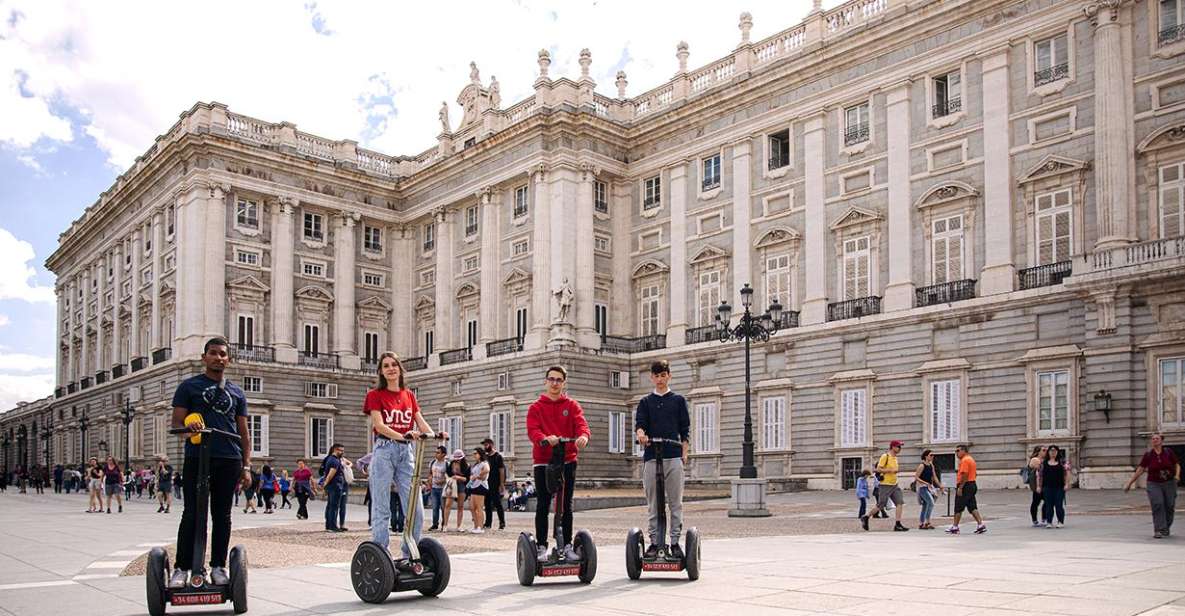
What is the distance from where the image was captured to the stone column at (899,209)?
117 ft

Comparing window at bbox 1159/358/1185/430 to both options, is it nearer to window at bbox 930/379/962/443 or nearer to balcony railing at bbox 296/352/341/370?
window at bbox 930/379/962/443

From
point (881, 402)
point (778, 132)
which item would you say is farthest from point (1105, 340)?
point (778, 132)

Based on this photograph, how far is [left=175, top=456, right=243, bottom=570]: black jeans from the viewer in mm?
8562

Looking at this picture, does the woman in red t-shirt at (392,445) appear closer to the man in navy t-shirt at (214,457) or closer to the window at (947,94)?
the man in navy t-shirt at (214,457)

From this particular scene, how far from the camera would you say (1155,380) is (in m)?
28.4

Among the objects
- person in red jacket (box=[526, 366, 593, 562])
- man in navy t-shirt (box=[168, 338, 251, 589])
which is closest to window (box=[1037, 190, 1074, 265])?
person in red jacket (box=[526, 366, 593, 562])

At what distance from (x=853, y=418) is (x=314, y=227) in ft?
95.5

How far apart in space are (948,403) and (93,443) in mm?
→ 49182

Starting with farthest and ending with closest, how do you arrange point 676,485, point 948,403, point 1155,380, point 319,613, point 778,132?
point 778,132 < point 948,403 < point 1155,380 < point 676,485 < point 319,613

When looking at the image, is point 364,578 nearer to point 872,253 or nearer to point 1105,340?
point 1105,340

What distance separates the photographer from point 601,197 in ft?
157

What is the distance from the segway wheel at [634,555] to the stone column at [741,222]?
103 feet

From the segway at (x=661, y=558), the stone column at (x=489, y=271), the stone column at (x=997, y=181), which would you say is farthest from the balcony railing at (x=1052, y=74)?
the segway at (x=661, y=558)

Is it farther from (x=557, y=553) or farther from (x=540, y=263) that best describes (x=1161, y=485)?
(x=540, y=263)
